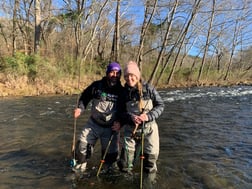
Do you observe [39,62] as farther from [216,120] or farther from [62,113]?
[216,120]

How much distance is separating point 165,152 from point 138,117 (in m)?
2.59

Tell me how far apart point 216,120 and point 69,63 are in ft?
49.0

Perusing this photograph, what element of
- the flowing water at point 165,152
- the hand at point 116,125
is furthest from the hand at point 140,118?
the flowing water at point 165,152

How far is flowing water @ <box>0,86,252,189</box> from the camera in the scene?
5391mm

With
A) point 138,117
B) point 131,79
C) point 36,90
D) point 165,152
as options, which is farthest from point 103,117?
point 36,90

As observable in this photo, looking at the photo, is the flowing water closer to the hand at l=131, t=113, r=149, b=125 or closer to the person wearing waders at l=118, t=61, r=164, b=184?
the person wearing waders at l=118, t=61, r=164, b=184

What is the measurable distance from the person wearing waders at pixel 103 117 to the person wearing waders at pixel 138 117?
0.18 meters

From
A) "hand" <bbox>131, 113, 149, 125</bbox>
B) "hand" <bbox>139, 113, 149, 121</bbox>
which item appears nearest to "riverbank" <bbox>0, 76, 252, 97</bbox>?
"hand" <bbox>131, 113, 149, 125</bbox>

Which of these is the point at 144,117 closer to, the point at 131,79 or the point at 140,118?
the point at 140,118

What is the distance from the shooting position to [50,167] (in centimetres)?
613

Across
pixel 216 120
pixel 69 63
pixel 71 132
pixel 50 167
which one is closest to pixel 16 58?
pixel 69 63

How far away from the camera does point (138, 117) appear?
16.6 ft

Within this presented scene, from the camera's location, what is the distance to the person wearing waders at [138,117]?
204 inches

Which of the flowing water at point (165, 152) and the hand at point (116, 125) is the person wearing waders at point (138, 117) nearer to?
the hand at point (116, 125)
